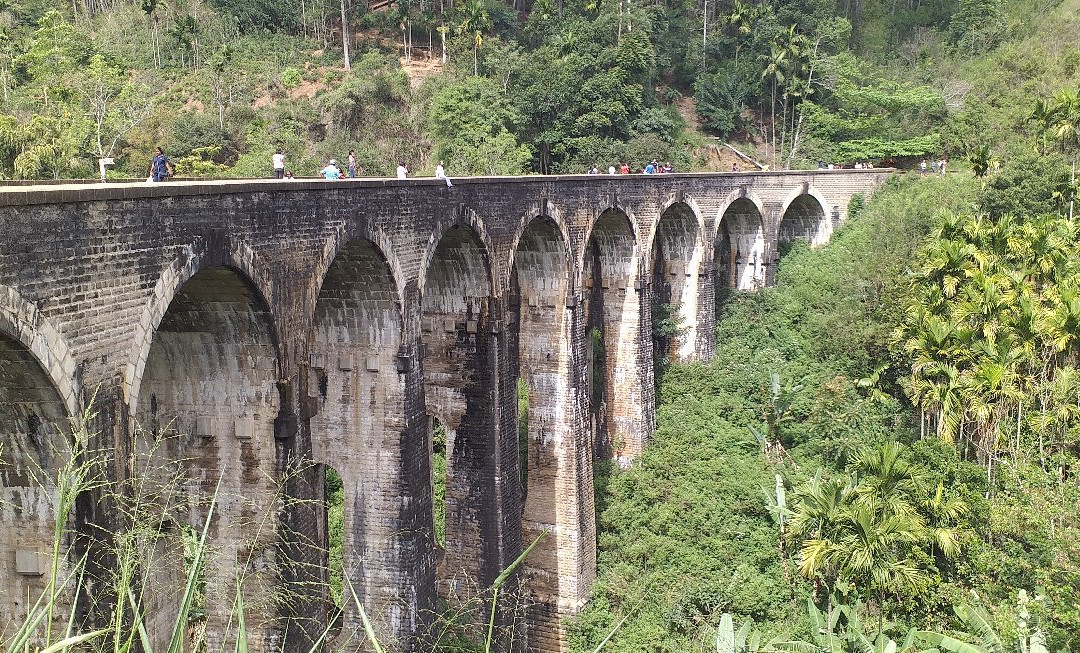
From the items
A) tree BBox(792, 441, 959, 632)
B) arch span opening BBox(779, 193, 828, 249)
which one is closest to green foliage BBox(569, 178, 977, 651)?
tree BBox(792, 441, 959, 632)

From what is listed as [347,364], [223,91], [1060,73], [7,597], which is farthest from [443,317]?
[1060,73]

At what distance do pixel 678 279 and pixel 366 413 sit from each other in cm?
1609

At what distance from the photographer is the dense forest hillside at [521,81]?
3978 cm

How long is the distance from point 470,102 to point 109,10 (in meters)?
25.6

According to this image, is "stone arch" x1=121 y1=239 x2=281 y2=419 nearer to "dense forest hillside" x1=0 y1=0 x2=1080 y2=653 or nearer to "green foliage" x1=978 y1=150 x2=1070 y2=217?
"dense forest hillside" x1=0 y1=0 x2=1080 y2=653

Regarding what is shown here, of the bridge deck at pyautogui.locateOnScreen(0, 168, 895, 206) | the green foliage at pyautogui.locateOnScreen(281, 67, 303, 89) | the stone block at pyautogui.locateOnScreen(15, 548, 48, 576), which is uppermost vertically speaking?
the green foliage at pyautogui.locateOnScreen(281, 67, 303, 89)

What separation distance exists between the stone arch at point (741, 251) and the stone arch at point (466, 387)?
1808 centimetres

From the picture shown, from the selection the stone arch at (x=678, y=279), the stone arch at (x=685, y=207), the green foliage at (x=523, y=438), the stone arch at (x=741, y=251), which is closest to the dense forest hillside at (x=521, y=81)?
the stone arch at (x=741, y=251)

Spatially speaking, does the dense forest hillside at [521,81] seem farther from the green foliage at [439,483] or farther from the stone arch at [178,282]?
the stone arch at [178,282]

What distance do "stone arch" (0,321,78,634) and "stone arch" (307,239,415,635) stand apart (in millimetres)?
5348

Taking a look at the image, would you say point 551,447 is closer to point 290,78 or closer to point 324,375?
point 324,375

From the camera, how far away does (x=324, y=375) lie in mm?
13445

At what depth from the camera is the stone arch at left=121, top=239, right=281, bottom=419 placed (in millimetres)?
8375

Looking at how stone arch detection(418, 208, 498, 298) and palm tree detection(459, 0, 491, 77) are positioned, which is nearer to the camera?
stone arch detection(418, 208, 498, 298)
